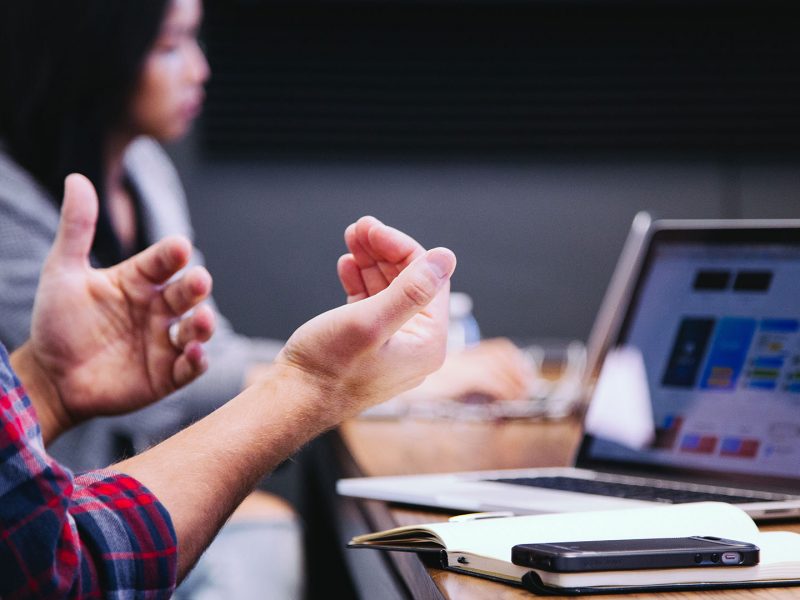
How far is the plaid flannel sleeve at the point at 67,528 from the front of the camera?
69 cm

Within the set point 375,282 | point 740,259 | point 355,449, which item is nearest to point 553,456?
point 355,449

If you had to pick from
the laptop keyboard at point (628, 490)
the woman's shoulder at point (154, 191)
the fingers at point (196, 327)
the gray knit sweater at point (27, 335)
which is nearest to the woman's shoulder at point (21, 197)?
the gray knit sweater at point (27, 335)

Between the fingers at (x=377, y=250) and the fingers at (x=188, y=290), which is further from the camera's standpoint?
the fingers at (x=188, y=290)

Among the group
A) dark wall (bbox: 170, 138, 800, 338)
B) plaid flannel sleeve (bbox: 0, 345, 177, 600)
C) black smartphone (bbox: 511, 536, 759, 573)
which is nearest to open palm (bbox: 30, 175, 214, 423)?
plaid flannel sleeve (bbox: 0, 345, 177, 600)

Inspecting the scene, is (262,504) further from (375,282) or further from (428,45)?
(428,45)

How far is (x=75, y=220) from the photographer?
1.20 meters

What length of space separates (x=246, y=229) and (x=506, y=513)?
8.18 ft

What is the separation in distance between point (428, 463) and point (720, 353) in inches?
17.1

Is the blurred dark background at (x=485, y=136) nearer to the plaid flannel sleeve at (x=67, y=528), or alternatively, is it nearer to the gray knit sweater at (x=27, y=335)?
the gray knit sweater at (x=27, y=335)

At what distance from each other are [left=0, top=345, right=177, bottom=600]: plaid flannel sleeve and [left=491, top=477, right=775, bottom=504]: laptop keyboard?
0.47 m

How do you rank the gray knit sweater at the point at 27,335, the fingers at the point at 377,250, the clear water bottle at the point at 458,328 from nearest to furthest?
the fingers at the point at 377,250
the gray knit sweater at the point at 27,335
the clear water bottle at the point at 458,328

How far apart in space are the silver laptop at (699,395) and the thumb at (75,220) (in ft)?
1.47

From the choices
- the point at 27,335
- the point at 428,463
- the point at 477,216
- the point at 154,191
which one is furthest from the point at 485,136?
the point at 428,463

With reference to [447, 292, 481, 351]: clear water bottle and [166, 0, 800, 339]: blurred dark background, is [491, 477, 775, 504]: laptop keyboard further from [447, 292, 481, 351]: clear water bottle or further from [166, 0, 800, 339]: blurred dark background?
[166, 0, 800, 339]: blurred dark background
